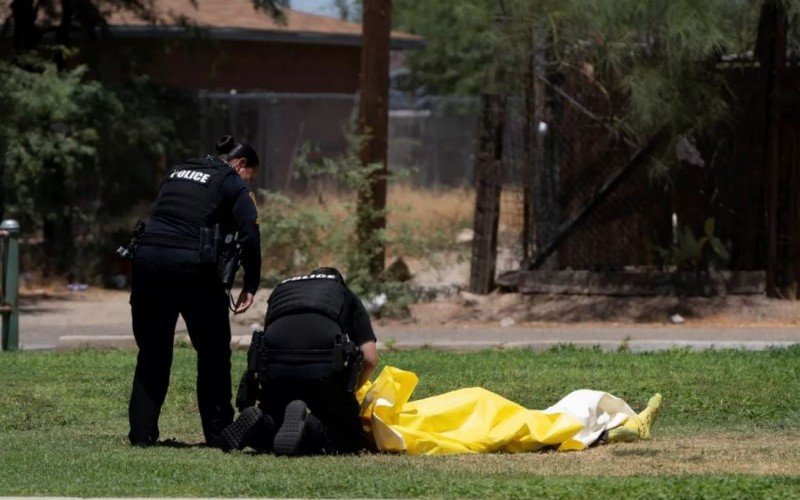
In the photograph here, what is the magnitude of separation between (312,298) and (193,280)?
0.68 meters

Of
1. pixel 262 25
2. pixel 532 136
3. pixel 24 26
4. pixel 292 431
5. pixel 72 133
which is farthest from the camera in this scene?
pixel 262 25

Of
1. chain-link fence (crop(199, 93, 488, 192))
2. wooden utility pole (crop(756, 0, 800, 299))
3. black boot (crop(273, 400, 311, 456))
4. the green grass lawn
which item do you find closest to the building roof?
chain-link fence (crop(199, 93, 488, 192))

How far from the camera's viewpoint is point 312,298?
795 cm

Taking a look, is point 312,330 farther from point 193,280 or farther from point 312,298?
point 193,280

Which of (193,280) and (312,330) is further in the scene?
(193,280)

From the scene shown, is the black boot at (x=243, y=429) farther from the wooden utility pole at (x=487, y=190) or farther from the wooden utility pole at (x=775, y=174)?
the wooden utility pole at (x=775, y=174)

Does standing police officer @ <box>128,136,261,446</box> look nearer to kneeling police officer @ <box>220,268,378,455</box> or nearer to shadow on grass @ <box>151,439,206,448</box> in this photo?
shadow on grass @ <box>151,439,206,448</box>

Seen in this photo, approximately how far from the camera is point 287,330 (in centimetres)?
790

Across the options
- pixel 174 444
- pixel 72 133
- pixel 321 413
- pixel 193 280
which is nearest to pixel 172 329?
pixel 193 280

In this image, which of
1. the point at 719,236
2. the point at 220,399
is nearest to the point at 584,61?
the point at 719,236

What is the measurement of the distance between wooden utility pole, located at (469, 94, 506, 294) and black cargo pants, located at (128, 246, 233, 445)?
27.1 ft

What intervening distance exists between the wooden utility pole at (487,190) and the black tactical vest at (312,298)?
831 cm

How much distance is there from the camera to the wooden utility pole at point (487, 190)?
16.2m

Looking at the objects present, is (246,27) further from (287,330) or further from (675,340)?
(287,330)
